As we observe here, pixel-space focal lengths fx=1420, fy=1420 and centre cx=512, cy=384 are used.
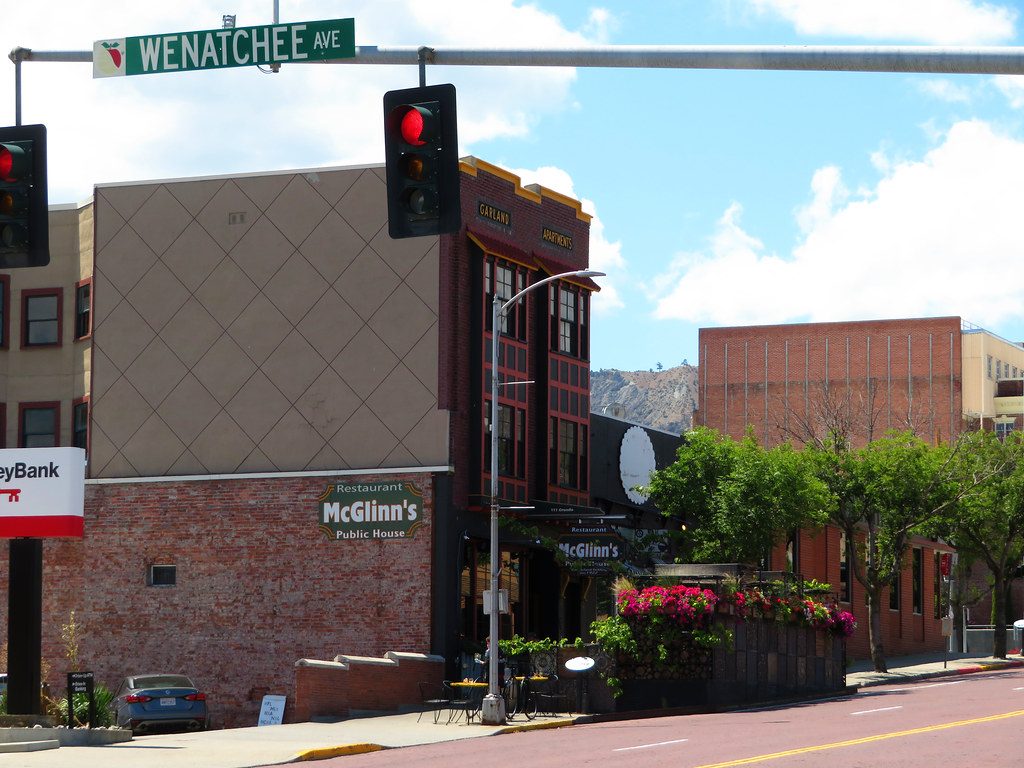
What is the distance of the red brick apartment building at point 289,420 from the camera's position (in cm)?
3647

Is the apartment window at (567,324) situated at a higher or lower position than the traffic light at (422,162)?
higher

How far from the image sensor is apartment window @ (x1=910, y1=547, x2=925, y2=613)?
206ft

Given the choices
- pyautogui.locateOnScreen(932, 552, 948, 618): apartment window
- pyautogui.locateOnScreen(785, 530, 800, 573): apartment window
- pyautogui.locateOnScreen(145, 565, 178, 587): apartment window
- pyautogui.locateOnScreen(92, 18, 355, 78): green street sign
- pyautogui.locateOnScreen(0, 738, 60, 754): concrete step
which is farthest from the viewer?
pyautogui.locateOnScreen(932, 552, 948, 618): apartment window

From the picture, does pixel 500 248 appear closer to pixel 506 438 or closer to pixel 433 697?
pixel 506 438

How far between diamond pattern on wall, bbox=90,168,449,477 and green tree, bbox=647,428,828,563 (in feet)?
26.3

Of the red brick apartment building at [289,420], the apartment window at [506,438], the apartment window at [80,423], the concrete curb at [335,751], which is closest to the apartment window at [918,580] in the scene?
the red brick apartment building at [289,420]

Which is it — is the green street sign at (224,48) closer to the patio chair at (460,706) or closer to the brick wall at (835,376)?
the patio chair at (460,706)

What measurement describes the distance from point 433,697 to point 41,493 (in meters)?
12.0

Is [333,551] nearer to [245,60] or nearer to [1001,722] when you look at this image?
[1001,722]

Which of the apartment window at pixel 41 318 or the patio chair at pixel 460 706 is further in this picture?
the apartment window at pixel 41 318

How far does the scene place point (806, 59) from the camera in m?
9.73

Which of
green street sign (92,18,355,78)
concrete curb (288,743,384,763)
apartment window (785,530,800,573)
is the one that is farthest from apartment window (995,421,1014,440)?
green street sign (92,18,355,78)

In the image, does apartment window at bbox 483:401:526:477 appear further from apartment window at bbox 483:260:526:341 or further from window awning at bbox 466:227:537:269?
window awning at bbox 466:227:537:269

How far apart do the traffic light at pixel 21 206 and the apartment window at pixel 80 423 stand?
28701 mm
